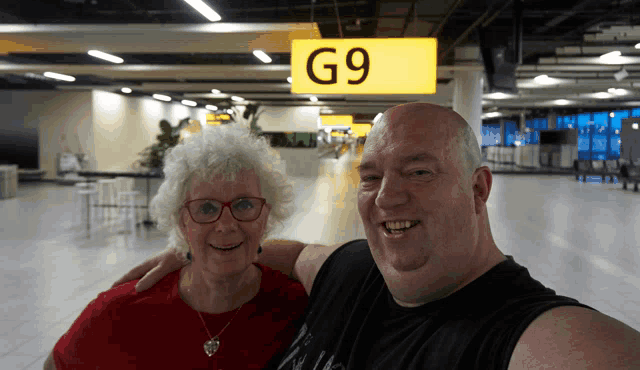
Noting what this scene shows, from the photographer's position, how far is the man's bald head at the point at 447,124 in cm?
108

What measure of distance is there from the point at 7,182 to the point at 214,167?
14.3 metres

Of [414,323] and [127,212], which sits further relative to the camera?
[127,212]

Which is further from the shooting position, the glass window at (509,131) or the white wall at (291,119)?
the glass window at (509,131)

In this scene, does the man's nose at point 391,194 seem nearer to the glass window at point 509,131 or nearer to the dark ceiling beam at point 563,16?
the dark ceiling beam at point 563,16

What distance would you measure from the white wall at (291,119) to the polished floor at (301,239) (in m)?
9.80

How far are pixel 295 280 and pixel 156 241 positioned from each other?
6426 mm

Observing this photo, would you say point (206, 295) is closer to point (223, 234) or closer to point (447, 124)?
point (223, 234)

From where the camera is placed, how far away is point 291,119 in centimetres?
2278

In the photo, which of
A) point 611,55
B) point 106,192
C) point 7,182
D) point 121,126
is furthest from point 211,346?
point 121,126

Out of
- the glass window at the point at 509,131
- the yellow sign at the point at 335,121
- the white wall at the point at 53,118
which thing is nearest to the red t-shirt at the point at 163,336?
the white wall at the point at 53,118

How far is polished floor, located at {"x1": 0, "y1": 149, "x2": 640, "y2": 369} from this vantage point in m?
4.29

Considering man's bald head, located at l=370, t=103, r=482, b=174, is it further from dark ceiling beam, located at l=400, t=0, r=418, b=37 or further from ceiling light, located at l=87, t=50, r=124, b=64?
ceiling light, located at l=87, t=50, r=124, b=64

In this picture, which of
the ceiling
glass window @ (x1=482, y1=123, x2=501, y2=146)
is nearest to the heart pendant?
the ceiling

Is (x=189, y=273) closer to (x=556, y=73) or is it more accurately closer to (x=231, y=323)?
(x=231, y=323)
